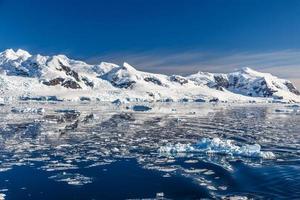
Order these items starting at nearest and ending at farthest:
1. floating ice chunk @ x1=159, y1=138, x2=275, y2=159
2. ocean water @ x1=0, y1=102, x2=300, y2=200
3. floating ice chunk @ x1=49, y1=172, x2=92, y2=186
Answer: ocean water @ x1=0, y1=102, x2=300, y2=200 < floating ice chunk @ x1=49, y1=172, x2=92, y2=186 < floating ice chunk @ x1=159, y1=138, x2=275, y2=159

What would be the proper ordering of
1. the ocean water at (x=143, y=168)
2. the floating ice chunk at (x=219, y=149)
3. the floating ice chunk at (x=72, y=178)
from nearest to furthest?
the ocean water at (x=143, y=168) < the floating ice chunk at (x=72, y=178) < the floating ice chunk at (x=219, y=149)

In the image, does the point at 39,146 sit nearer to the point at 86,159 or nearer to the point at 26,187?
the point at 86,159

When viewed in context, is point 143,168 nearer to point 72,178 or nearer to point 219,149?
point 72,178

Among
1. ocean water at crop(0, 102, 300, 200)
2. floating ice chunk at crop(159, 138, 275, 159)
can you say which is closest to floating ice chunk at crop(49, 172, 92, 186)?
ocean water at crop(0, 102, 300, 200)

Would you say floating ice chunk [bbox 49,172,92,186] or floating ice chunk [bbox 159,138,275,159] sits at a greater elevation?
floating ice chunk [bbox 159,138,275,159]

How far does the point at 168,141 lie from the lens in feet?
121

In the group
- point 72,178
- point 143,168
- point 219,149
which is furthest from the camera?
point 219,149

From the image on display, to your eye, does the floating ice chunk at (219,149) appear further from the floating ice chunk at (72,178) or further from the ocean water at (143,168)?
the floating ice chunk at (72,178)

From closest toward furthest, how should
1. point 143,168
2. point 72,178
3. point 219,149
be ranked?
point 72,178 < point 143,168 < point 219,149

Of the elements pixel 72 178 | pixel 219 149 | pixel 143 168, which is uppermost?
pixel 219 149

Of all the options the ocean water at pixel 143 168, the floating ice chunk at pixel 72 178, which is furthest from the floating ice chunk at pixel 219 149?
the floating ice chunk at pixel 72 178

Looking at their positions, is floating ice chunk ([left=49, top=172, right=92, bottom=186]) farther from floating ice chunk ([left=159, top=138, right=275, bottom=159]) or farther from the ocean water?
floating ice chunk ([left=159, top=138, right=275, bottom=159])

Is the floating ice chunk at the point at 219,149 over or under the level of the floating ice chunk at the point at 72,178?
over

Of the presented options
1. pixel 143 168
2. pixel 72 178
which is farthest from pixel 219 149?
pixel 72 178
